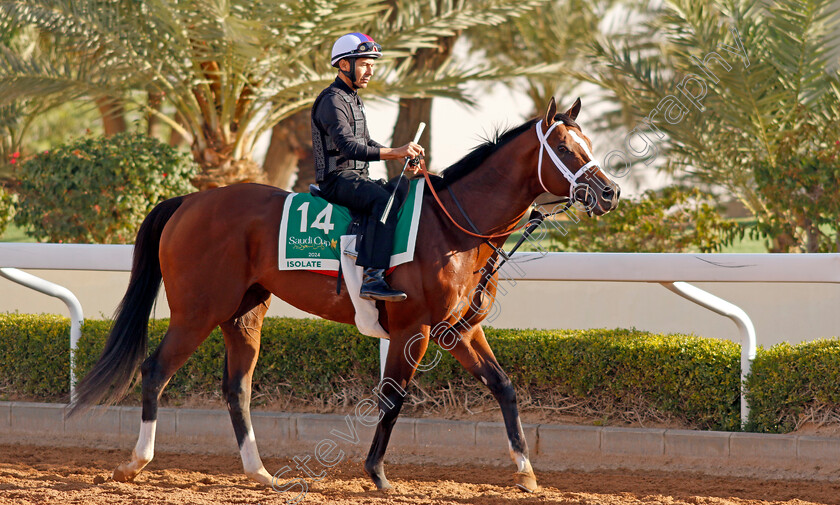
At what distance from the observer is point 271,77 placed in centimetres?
1033

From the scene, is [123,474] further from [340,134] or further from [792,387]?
[792,387]

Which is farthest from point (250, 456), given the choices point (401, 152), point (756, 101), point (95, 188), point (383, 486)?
point (756, 101)

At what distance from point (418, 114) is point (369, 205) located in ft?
28.8

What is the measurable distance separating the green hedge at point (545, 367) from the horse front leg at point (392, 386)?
101 cm

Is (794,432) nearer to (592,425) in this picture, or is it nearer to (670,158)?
(592,425)

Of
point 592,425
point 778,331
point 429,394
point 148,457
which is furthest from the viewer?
point 778,331

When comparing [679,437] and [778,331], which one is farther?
[778,331]

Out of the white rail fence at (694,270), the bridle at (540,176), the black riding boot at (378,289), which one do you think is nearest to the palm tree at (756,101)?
the white rail fence at (694,270)

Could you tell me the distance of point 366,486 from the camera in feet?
16.2

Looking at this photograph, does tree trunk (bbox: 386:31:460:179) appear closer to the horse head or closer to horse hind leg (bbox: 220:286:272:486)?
horse hind leg (bbox: 220:286:272:486)

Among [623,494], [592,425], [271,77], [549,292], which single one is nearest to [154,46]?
[271,77]

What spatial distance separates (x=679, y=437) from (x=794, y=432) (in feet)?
2.11

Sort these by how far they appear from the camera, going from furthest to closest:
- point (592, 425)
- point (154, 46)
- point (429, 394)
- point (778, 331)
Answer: point (154, 46) → point (778, 331) → point (429, 394) → point (592, 425)

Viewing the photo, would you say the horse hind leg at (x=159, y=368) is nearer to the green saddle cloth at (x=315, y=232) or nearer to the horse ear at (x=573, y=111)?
the green saddle cloth at (x=315, y=232)
